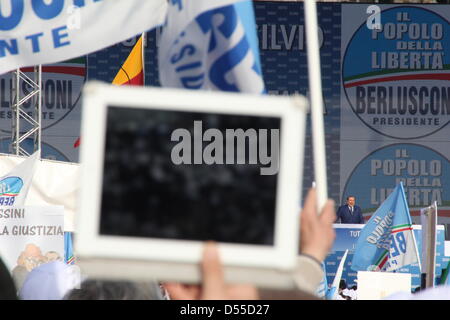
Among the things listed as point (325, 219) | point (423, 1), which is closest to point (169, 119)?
point (325, 219)

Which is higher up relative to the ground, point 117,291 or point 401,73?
point 401,73

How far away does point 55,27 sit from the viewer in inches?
177

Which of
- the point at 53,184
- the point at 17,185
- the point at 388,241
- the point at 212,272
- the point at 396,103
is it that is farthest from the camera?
the point at 396,103

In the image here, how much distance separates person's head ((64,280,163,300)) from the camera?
2375 mm

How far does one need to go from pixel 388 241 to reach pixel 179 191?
310 inches

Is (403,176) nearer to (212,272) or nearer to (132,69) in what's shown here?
Result: (132,69)

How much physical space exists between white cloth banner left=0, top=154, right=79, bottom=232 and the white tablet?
1067 centimetres

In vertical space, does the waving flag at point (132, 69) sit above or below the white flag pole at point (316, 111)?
above

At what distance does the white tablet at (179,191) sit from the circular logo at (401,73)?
61.2 ft

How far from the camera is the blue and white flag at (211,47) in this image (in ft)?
9.52

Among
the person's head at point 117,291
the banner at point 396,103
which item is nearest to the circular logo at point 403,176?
the banner at point 396,103

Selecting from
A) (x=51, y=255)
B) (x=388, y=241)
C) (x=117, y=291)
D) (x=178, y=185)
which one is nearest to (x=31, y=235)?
(x=51, y=255)

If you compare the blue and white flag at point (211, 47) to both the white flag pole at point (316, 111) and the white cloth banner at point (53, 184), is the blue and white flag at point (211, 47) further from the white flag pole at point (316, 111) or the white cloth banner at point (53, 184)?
the white cloth banner at point (53, 184)

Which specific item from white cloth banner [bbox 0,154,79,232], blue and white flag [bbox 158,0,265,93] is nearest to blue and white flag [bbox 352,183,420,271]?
white cloth banner [bbox 0,154,79,232]
